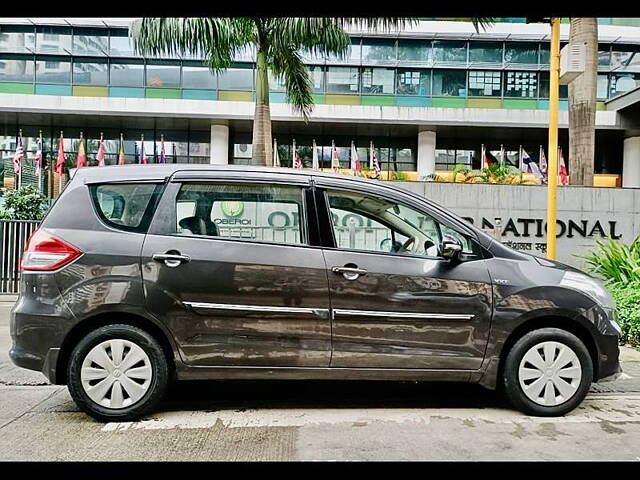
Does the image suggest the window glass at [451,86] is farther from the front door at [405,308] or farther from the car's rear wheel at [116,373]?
the car's rear wheel at [116,373]

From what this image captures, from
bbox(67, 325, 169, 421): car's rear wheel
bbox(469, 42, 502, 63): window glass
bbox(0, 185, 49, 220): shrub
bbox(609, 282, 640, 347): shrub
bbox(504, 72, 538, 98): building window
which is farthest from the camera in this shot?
bbox(504, 72, 538, 98): building window

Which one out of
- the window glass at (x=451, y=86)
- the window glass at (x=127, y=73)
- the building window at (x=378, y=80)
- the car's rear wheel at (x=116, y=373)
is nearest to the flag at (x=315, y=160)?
the building window at (x=378, y=80)

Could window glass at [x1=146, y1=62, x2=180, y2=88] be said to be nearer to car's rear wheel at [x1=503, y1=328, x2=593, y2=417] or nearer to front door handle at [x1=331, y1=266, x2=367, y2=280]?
front door handle at [x1=331, y1=266, x2=367, y2=280]

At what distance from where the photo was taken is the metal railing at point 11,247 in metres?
10.8

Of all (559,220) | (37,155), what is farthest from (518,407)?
(37,155)

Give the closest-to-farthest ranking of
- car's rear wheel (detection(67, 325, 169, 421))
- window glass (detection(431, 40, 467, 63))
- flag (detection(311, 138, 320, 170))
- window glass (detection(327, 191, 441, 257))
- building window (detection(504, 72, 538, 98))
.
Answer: car's rear wheel (detection(67, 325, 169, 421)), window glass (detection(327, 191, 441, 257)), window glass (detection(431, 40, 467, 63)), building window (detection(504, 72, 538, 98)), flag (detection(311, 138, 320, 170))

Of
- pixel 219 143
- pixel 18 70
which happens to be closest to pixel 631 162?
pixel 219 143

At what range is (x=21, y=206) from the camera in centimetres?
1230

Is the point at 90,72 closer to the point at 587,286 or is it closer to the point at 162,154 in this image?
the point at 162,154

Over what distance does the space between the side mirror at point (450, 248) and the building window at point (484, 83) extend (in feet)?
75.0

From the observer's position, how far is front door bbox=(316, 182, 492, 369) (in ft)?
14.0

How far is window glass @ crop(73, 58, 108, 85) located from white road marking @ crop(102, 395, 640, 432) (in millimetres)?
23643

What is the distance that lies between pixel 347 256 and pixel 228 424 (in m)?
1.58

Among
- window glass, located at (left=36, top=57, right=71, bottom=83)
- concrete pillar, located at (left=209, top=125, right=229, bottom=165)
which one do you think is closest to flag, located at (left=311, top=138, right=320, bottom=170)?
concrete pillar, located at (left=209, top=125, right=229, bottom=165)
